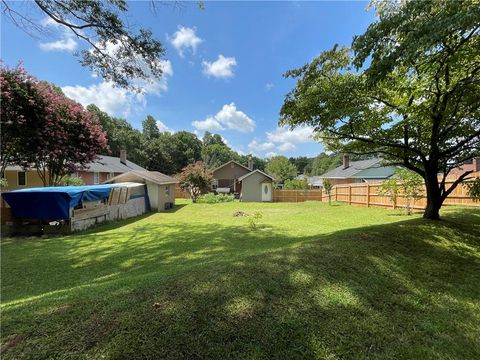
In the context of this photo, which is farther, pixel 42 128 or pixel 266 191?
pixel 266 191

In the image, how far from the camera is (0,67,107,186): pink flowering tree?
452 inches

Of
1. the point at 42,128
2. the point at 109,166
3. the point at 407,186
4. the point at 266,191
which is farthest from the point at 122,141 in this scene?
the point at 407,186

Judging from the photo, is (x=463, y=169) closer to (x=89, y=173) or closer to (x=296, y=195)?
(x=296, y=195)

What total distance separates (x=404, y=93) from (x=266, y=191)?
2471 cm

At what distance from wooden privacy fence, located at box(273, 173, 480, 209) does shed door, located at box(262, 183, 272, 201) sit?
2085mm

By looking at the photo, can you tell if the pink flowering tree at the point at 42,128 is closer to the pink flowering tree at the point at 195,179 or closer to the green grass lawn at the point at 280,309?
the green grass lawn at the point at 280,309

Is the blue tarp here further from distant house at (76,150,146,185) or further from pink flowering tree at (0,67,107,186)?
distant house at (76,150,146,185)

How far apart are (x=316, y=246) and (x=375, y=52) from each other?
3.62m

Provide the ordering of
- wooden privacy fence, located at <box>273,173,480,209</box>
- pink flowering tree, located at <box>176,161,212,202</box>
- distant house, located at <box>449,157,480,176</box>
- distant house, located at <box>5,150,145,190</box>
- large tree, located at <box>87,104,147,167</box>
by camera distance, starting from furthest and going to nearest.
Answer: large tree, located at <box>87,104,147,167</box>, pink flowering tree, located at <box>176,161,212,202</box>, distant house, located at <box>5,150,145,190</box>, distant house, located at <box>449,157,480,176</box>, wooden privacy fence, located at <box>273,173,480,209</box>

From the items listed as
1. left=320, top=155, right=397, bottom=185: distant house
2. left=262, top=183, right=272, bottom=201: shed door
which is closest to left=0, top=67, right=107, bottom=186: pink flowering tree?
left=262, top=183, right=272, bottom=201: shed door

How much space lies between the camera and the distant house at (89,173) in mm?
22000

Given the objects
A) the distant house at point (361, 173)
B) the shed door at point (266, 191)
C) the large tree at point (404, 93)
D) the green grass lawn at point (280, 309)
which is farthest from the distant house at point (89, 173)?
the distant house at point (361, 173)

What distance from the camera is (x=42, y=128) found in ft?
42.1

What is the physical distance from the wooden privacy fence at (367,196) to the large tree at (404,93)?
5891 mm
